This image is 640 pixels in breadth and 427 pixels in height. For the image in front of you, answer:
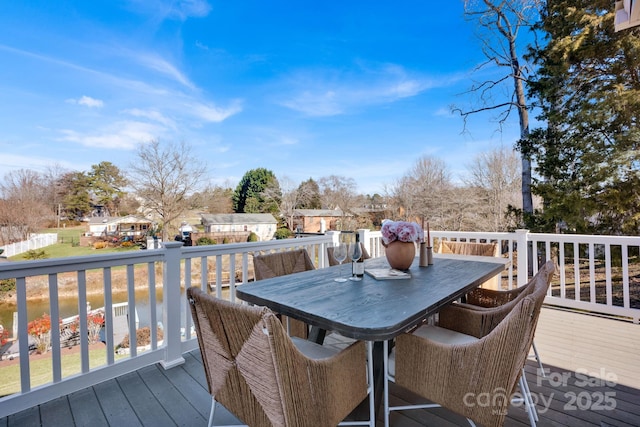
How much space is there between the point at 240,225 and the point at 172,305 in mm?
24756

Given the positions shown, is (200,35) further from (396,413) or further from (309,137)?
(309,137)

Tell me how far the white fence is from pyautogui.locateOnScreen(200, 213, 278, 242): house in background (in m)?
9.76

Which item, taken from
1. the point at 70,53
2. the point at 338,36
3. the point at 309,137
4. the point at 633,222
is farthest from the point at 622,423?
the point at 309,137

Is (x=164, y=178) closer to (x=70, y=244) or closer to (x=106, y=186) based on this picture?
(x=70, y=244)

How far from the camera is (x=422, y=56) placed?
7844mm

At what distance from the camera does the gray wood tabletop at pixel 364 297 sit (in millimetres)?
1128

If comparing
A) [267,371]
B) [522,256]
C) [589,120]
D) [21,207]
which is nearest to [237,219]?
[21,207]

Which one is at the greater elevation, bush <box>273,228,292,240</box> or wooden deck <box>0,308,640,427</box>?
wooden deck <box>0,308,640,427</box>

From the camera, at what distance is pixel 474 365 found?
45.0 inches

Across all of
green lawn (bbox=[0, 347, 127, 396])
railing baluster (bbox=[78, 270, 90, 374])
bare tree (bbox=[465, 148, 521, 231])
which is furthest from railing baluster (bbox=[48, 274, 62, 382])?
bare tree (bbox=[465, 148, 521, 231])

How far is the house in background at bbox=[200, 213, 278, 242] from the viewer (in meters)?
24.9

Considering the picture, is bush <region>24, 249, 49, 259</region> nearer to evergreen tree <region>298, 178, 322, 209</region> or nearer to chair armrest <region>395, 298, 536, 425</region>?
evergreen tree <region>298, 178, 322, 209</region>

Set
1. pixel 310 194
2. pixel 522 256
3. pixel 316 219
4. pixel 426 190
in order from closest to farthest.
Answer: pixel 522 256
pixel 426 190
pixel 316 219
pixel 310 194

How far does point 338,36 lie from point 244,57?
12.4ft
